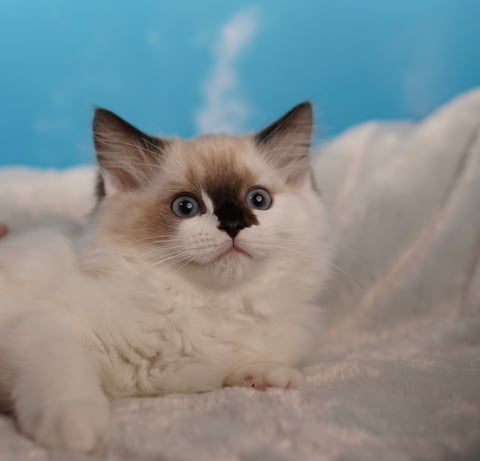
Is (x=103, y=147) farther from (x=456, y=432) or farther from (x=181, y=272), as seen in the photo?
(x=456, y=432)

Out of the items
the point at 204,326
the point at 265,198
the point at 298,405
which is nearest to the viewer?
the point at 298,405

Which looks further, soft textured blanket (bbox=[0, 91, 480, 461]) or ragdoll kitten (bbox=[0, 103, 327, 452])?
ragdoll kitten (bbox=[0, 103, 327, 452])

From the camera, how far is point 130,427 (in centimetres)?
99

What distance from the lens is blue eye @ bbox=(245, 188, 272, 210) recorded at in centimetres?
144

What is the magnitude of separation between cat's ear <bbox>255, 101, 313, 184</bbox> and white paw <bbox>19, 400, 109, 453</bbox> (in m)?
0.91

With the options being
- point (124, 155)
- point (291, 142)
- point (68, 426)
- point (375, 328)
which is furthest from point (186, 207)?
point (375, 328)

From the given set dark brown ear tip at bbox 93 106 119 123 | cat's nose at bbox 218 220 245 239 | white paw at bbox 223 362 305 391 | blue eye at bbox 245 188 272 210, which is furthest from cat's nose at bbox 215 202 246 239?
dark brown ear tip at bbox 93 106 119 123

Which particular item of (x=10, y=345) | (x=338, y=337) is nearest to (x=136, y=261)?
(x=10, y=345)

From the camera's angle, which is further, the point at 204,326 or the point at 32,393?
the point at 204,326

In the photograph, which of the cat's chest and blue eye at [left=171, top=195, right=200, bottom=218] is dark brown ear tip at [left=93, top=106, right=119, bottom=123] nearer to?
blue eye at [left=171, top=195, right=200, bottom=218]

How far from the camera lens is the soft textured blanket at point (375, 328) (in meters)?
0.93

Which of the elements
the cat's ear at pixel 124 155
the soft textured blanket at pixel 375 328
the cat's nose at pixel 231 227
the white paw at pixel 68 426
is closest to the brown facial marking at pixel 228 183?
the cat's nose at pixel 231 227

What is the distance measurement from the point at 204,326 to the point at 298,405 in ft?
1.13

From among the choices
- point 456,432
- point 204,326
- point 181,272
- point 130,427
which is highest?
point 181,272
